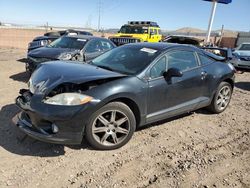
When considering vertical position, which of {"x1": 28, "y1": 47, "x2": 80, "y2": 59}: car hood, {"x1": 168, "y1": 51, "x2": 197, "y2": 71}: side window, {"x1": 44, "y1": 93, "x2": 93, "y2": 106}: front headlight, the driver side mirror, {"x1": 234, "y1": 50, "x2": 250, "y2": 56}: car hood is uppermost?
{"x1": 168, "y1": 51, "x2": 197, "y2": 71}: side window

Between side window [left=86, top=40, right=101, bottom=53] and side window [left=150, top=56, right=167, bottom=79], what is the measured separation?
179 inches

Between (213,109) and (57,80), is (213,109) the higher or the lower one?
the lower one

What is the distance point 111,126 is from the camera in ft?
13.5

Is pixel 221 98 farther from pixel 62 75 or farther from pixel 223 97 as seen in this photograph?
pixel 62 75

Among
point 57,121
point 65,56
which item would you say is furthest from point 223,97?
point 65,56

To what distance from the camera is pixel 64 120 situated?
146 inches

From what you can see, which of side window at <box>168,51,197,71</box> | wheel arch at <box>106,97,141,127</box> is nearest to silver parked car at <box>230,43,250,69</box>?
side window at <box>168,51,197,71</box>

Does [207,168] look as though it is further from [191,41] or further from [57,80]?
[191,41]

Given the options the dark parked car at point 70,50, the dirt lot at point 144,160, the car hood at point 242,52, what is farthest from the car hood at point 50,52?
the car hood at point 242,52

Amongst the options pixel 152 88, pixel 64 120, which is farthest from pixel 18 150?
pixel 152 88

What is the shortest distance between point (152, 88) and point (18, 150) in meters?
2.16

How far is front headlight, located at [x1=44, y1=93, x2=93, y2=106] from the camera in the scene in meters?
3.74

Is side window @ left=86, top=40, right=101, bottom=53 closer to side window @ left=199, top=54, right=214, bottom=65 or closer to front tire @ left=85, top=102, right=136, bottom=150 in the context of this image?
side window @ left=199, top=54, right=214, bottom=65

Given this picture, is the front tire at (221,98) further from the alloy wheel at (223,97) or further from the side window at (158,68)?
the side window at (158,68)
